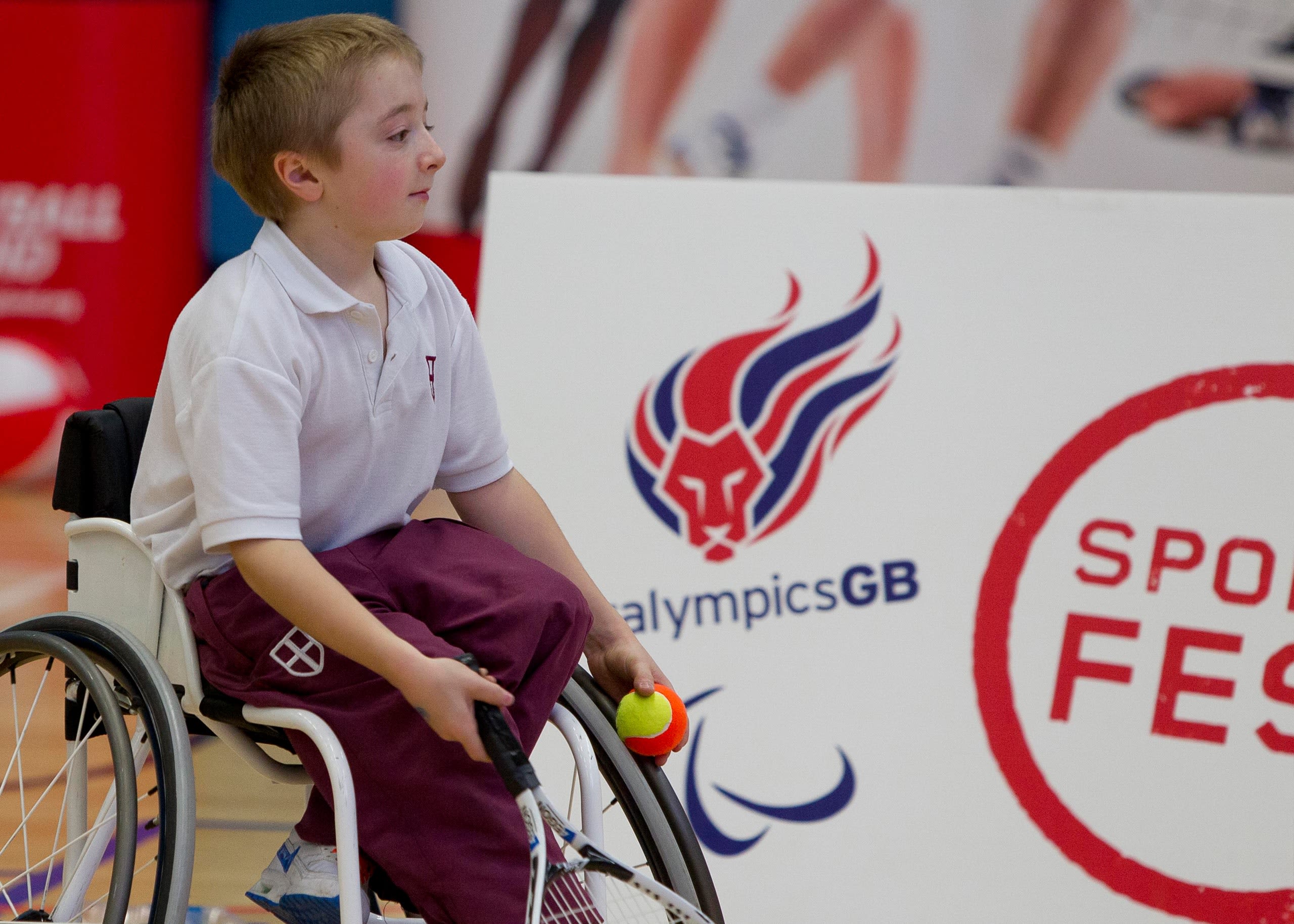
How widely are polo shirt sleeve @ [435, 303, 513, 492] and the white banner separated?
0.50 m

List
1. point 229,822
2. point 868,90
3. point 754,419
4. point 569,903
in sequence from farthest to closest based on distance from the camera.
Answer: point 868,90, point 229,822, point 754,419, point 569,903

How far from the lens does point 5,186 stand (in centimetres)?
435

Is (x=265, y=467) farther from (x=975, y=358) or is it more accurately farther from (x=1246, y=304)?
(x=1246, y=304)

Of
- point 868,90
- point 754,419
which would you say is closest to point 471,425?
point 754,419

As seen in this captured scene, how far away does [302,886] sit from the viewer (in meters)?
1.07

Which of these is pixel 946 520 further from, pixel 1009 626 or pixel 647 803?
pixel 647 803

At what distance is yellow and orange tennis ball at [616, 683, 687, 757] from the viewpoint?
45.3 inches

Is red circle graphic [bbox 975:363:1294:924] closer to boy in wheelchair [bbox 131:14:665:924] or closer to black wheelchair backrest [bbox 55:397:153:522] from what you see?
boy in wheelchair [bbox 131:14:665:924]

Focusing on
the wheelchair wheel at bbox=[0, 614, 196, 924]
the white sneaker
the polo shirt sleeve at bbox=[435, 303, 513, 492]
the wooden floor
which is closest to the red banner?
the wooden floor

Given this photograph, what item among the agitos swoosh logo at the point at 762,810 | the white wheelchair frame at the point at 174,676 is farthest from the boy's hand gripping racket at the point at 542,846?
the agitos swoosh logo at the point at 762,810

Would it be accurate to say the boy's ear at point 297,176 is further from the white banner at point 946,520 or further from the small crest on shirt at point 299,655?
the white banner at point 946,520

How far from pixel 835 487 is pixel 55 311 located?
3.53m

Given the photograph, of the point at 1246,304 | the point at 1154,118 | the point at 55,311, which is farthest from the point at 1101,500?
the point at 55,311

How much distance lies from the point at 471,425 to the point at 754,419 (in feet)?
2.02
